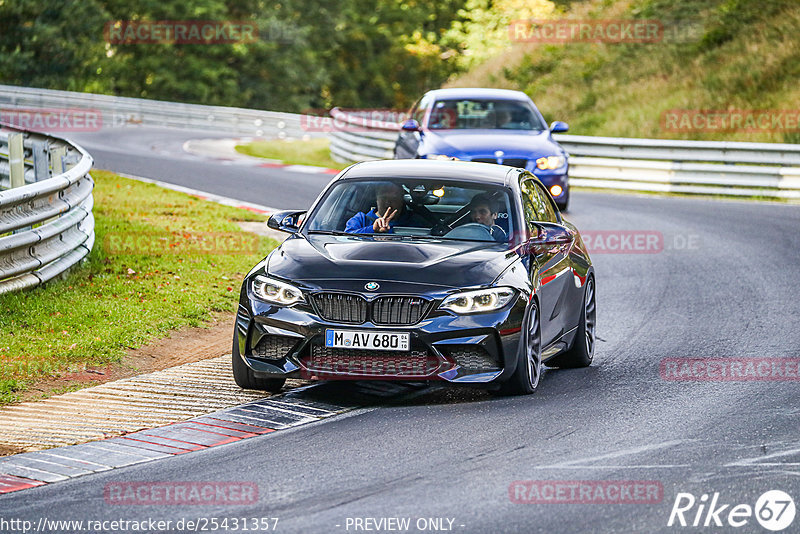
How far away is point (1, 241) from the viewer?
10.4 meters

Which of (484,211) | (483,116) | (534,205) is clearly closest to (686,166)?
(483,116)

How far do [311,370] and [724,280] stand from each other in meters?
7.52

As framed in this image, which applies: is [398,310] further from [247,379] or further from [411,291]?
[247,379]

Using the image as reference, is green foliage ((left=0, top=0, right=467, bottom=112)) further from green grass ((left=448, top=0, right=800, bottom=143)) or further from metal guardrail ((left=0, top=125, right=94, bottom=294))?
metal guardrail ((left=0, top=125, right=94, bottom=294))

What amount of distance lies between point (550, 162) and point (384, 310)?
10967mm

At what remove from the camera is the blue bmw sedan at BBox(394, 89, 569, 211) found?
717 inches

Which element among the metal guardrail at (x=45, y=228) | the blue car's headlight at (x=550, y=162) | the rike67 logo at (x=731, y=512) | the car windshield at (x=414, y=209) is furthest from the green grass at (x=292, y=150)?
the rike67 logo at (x=731, y=512)

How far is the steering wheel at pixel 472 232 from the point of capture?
9.02 metres

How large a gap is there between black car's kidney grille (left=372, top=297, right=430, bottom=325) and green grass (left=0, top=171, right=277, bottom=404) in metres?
2.48

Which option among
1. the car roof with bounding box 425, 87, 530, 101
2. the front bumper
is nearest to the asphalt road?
the front bumper

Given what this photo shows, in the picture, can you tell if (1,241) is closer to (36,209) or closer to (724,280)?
(36,209)

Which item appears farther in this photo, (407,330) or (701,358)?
(701,358)

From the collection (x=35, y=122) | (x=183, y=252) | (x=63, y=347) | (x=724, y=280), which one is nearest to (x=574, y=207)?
(x=724, y=280)

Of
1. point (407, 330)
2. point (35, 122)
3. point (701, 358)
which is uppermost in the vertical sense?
point (407, 330)
